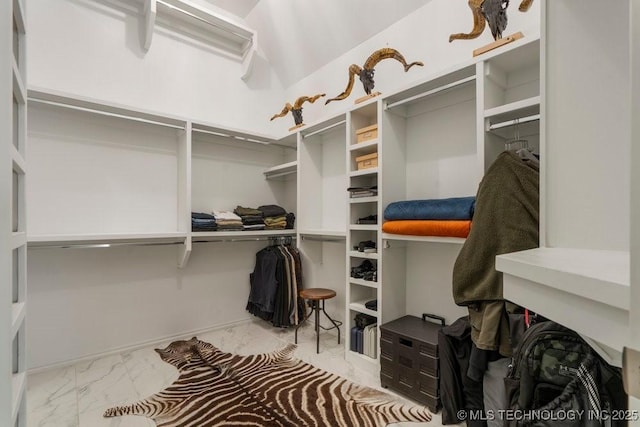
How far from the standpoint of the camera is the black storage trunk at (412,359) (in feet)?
6.09

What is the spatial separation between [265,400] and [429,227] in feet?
5.18

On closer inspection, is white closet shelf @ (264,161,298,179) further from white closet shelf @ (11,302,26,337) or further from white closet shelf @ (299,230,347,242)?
white closet shelf @ (11,302,26,337)

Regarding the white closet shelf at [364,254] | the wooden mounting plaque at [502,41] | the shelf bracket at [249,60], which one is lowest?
the white closet shelf at [364,254]

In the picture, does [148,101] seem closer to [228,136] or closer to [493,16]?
[228,136]

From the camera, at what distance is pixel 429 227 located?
1881 mm

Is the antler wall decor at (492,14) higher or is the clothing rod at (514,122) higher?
the antler wall decor at (492,14)

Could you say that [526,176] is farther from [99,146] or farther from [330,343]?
[99,146]

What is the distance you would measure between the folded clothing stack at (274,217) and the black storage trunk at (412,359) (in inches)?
64.7

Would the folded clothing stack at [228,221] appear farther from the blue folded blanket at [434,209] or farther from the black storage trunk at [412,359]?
the black storage trunk at [412,359]

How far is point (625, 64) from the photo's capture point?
60 cm

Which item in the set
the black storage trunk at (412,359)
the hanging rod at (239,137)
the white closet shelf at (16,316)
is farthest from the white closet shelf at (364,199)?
the white closet shelf at (16,316)

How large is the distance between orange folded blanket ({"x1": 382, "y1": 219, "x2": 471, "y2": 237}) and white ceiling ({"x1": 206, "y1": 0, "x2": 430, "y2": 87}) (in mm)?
1757

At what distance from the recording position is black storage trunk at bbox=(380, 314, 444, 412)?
6.09 feet

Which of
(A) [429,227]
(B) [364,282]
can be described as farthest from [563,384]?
(B) [364,282]
